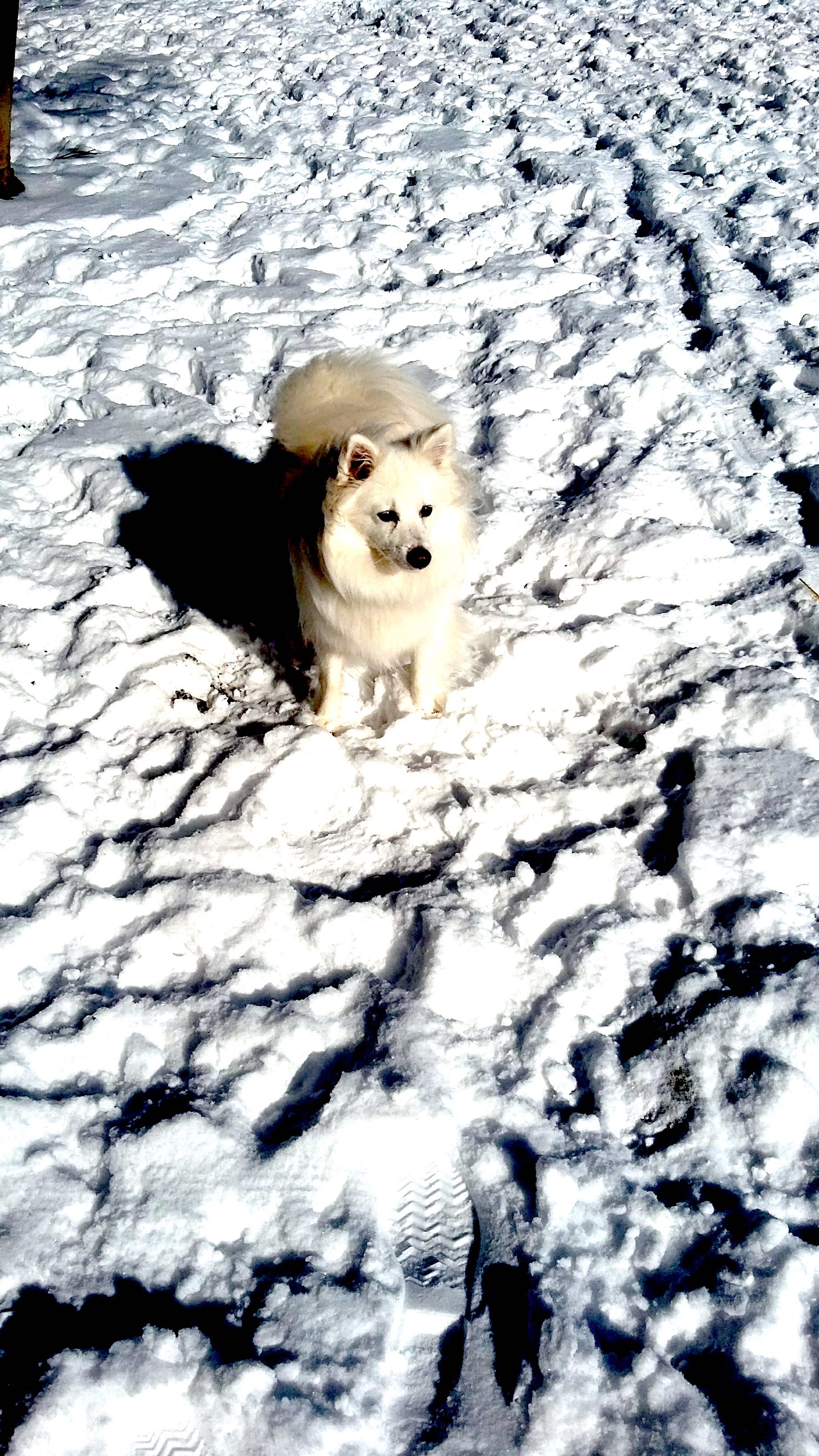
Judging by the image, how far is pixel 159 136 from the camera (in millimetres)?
7203

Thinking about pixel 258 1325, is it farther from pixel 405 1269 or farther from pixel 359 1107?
pixel 359 1107

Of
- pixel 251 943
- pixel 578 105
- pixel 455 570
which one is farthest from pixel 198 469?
pixel 578 105

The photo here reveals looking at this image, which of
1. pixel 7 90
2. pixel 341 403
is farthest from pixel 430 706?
pixel 7 90

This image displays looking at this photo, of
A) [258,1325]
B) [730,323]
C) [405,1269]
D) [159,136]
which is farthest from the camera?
[159,136]

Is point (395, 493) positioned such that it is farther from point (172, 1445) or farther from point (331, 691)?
point (172, 1445)

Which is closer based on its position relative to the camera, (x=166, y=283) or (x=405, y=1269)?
(x=405, y=1269)

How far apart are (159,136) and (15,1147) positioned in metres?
7.54

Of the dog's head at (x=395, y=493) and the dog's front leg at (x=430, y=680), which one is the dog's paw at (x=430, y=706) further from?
the dog's head at (x=395, y=493)

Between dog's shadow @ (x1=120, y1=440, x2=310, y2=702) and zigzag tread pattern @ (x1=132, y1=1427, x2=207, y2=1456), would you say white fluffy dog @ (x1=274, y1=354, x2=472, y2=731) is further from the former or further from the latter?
zigzag tread pattern @ (x1=132, y1=1427, x2=207, y2=1456)

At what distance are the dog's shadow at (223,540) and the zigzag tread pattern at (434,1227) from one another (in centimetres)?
187

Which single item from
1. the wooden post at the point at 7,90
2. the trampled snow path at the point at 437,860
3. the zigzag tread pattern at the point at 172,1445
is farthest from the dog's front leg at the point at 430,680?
the wooden post at the point at 7,90

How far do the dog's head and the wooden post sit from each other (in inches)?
179

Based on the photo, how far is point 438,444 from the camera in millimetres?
2779

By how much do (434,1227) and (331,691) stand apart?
1.82 metres
